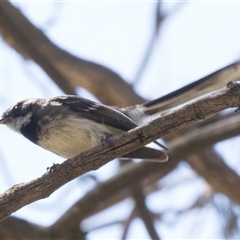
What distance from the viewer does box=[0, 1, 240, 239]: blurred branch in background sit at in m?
4.34

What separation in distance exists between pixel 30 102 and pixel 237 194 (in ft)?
6.81

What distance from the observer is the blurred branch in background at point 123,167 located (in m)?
4.34

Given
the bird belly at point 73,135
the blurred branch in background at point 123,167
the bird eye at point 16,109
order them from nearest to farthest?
the bird belly at point 73,135, the blurred branch in background at point 123,167, the bird eye at point 16,109

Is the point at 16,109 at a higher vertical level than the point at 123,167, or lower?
higher

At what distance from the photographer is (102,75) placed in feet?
17.4

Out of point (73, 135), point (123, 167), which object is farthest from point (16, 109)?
point (123, 167)

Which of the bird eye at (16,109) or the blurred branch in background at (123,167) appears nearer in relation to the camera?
the blurred branch in background at (123,167)

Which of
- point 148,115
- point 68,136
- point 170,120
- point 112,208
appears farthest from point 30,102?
point 170,120

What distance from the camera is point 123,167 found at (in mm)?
4703

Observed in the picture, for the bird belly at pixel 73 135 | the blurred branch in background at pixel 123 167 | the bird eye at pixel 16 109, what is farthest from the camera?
the bird eye at pixel 16 109

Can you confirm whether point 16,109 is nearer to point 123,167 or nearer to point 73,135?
point 73,135

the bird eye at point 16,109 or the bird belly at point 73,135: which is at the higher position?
the bird eye at point 16,109

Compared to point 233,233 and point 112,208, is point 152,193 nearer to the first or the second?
point 112,208

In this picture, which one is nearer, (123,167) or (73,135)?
(73,135)
